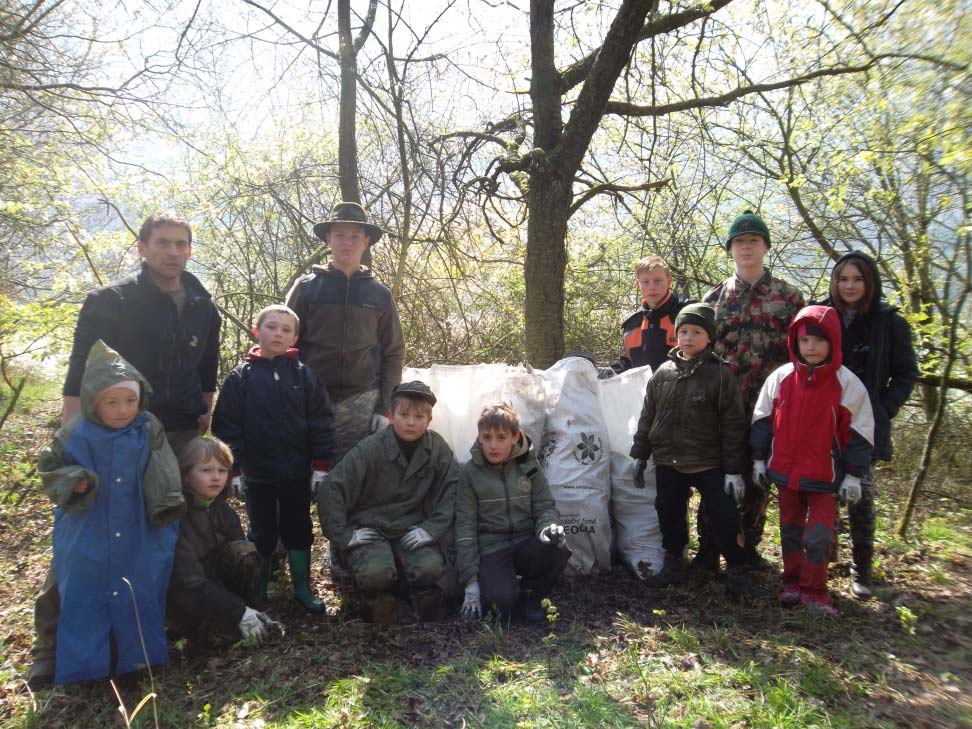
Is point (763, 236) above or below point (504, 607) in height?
above

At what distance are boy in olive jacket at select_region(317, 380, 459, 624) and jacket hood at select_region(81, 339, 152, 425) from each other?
1076 millimetres

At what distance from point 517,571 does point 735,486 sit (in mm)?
1212

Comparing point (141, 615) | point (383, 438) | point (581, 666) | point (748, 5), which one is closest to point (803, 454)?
point (581, 666)

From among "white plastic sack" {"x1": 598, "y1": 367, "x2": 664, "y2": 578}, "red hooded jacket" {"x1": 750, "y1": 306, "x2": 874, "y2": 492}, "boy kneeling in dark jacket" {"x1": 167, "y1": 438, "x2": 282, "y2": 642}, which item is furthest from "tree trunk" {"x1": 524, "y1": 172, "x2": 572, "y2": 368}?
"boy kneeling in dark jacket" {"x1": 167, "y1": 438, "x2": 282, "y2": 642}

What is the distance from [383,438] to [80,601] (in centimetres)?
145

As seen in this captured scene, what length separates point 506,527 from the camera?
333 centimetres

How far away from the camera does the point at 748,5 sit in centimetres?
568

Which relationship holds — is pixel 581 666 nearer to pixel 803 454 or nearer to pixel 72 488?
pixel 803 454

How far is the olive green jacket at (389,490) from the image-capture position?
3.23 metres

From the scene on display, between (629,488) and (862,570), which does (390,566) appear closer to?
(629,488)

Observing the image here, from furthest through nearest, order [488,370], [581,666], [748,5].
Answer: [748,5]
[488,370]
[581,666]

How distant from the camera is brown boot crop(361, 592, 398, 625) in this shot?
10.2 feet

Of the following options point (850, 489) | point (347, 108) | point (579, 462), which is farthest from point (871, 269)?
point (347, 108)

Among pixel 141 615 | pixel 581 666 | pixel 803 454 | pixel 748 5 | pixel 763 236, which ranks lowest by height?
pixel 581 666
